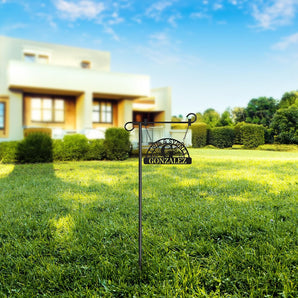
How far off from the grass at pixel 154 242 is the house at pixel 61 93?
8.03 metres

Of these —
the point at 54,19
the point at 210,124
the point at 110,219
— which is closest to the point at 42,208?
the point at 110,219

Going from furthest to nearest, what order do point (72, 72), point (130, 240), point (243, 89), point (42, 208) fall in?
point (72, 72)
point (243, 89)
point (42, 208)
point (130, 240)

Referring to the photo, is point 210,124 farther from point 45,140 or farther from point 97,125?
point 97,125

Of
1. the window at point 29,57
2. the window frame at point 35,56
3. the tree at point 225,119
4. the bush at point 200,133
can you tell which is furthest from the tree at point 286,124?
the window at point 29,57

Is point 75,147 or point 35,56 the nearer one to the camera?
point 75,147

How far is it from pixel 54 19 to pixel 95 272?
1344 cm

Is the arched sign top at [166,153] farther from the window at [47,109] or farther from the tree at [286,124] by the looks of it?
the window at [47,109]

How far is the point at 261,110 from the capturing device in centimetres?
553

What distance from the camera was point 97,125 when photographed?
13.0 m

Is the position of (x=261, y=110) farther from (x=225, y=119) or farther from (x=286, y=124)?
(x=225, y=119)

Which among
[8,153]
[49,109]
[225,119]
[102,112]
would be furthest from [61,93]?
[225,119]

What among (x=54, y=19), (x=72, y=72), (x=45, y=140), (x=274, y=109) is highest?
(x=54, y=19)

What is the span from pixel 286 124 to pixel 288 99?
892 millimetres

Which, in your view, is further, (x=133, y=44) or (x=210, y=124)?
(x=133, y=44)
